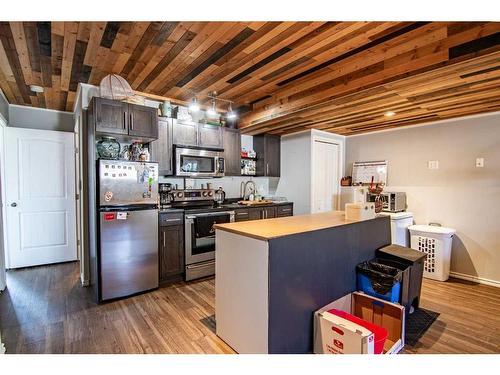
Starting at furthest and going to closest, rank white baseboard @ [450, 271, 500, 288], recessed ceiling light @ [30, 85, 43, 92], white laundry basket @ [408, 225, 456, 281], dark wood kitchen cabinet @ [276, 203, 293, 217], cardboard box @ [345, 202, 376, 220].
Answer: dark wood kitchen cabinet @ [276, 203, 293, 217]
white laundry basket @ [408, 225, 456, 281]
white baseboard @ [450, 271, 500, 288]
recessed ceiling light @ [30, 85, 43, 92]
cardboard box @ [345, 202, 376, 220]

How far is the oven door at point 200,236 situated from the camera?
11.2 ft

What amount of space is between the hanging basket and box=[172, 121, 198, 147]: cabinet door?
814mm

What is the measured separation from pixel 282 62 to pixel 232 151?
2.11 meters

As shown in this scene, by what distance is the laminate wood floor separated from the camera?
6.72ft

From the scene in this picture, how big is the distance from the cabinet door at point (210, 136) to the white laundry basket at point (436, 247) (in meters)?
3.23

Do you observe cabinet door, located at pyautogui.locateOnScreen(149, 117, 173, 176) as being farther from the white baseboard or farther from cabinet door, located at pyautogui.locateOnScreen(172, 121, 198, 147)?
the white baseboard

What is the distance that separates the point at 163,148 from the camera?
355 cm

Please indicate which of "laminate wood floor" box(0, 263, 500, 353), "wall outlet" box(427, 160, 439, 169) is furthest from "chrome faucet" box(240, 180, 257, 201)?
"wall outlet" box(427, 160, 439, 169)

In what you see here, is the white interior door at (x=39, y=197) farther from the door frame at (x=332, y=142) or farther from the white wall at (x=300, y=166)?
the door frame at (x=332, y=142)

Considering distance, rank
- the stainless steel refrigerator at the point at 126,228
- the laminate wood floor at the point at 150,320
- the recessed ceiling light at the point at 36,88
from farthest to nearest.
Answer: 1. the recessed ceiling light at the point at 36,88
2. the stainless steel refrigerator at the point at 126,228
3. the laminate wood floor at the point at 150,320

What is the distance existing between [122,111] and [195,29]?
147cm

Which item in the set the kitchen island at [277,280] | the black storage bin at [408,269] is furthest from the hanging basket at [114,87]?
the black storage bin at [408,269]
